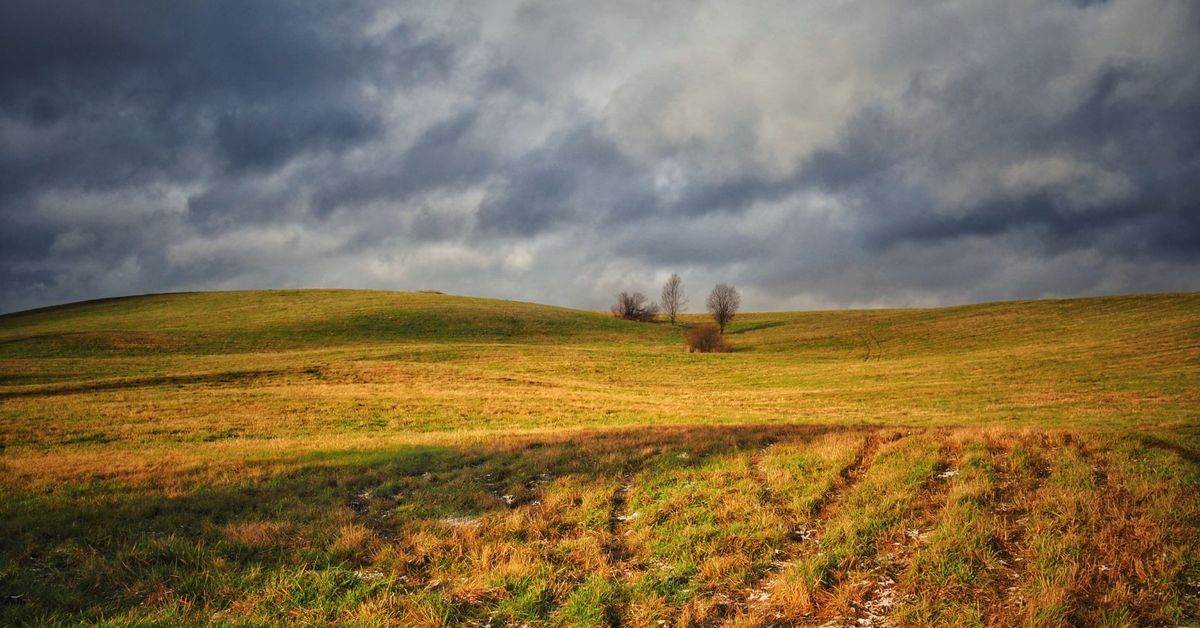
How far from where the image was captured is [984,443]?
12219 millimetres

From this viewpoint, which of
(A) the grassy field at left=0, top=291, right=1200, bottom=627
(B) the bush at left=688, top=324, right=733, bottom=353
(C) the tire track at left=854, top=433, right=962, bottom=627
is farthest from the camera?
(B) the bush at left=688, top=324, right=733, bottom=353

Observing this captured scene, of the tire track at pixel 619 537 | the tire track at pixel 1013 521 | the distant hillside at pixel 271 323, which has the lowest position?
the tire track at pixel 619 537

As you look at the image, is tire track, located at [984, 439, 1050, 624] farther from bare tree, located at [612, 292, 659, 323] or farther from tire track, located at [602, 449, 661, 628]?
bare tree, located at [612, 292, 659, 323]

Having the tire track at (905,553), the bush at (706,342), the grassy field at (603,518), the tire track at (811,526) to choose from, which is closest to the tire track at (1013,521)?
the grassy field at (603,518)

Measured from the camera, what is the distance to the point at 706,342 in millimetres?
66500

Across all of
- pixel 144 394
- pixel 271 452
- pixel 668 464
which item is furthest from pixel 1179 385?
pixel 144 394

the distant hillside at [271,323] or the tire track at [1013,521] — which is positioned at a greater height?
the distant hillside at [271,323]

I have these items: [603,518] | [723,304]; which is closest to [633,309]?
[723,304]

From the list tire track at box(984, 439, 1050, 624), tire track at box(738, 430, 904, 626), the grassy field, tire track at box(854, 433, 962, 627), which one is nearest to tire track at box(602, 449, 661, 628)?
the grassy field

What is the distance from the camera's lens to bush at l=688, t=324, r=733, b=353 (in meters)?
66.0

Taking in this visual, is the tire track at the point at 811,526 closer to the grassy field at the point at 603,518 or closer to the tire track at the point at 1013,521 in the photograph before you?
the grassy field at the point at 603,518

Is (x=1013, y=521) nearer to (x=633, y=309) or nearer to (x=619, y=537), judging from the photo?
(x=619, y=537)

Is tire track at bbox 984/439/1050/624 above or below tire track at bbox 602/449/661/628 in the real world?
above

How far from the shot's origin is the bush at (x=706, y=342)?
66.0 m
